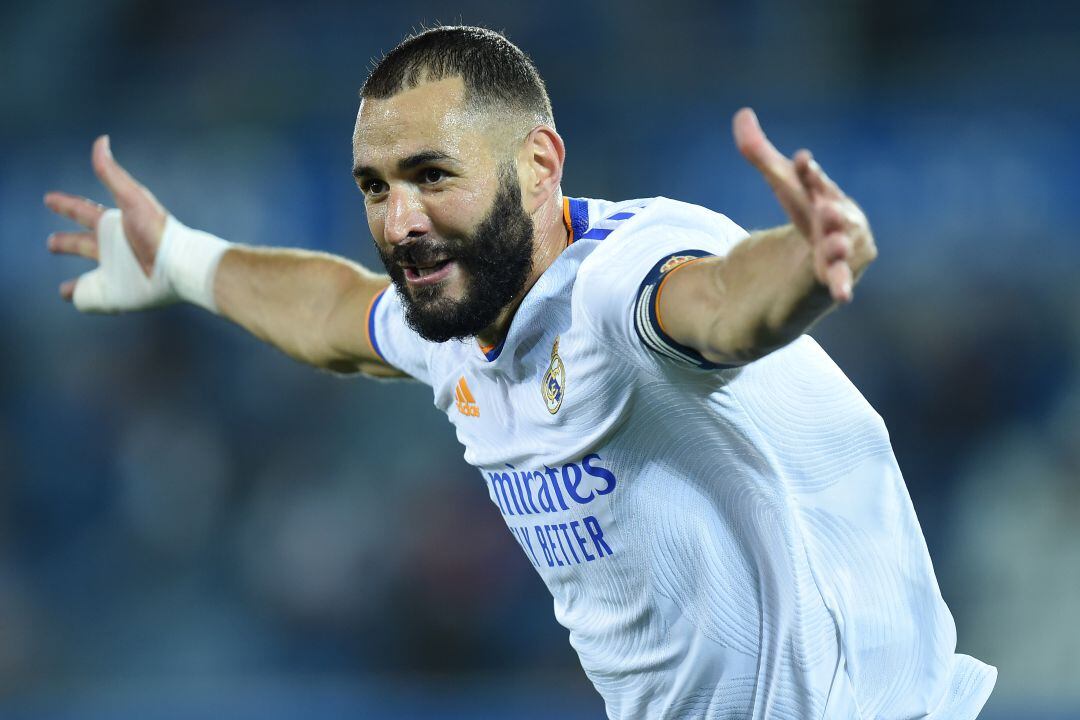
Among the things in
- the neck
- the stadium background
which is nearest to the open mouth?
the neck

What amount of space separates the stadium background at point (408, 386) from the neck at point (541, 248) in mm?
4033

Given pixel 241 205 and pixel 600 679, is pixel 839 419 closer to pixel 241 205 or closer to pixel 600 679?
pixel 600 679

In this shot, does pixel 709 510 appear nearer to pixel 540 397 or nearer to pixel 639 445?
pixel 639 445

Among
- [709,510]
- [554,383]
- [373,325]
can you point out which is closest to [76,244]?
[373,325]

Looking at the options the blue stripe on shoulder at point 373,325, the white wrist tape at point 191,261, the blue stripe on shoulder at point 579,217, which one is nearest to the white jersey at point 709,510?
the blue stripe on shoulder at point 579,217

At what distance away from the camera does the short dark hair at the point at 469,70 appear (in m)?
2.71

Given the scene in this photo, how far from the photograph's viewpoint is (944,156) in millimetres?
7531

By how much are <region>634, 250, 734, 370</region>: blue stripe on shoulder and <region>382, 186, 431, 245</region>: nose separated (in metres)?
0.56

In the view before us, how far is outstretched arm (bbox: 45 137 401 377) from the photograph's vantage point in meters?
3.78

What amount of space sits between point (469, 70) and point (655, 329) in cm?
80

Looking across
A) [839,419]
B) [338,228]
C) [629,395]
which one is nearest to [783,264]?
[629,395]

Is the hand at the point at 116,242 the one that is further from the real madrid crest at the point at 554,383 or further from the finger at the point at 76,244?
the real madrid crest at the point at 554,383

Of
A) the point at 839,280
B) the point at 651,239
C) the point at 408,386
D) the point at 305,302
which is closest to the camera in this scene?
the point at 839,280

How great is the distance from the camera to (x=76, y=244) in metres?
4.19
